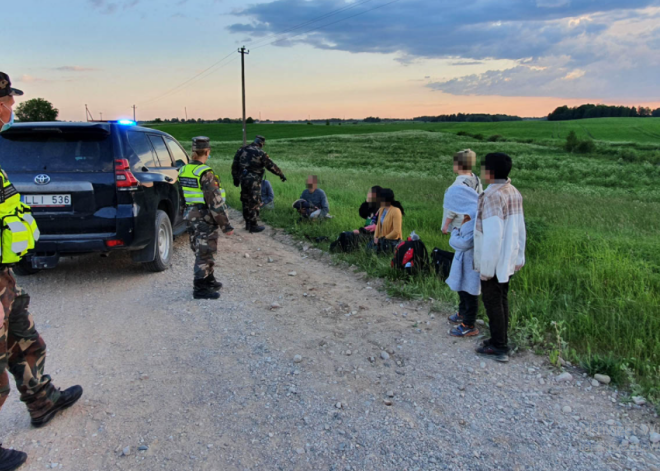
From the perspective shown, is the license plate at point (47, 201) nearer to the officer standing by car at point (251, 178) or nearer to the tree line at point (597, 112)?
the officer standing by car at point (251, 178)

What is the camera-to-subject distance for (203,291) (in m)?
5.21

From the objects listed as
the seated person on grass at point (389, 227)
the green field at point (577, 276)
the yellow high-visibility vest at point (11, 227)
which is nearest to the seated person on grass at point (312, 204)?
the green field at point (577, 276)

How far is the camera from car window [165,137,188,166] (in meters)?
7.30

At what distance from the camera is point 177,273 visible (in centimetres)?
615

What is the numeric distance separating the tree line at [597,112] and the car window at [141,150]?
316ft

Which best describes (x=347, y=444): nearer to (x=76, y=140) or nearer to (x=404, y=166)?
(x=76, y=140)

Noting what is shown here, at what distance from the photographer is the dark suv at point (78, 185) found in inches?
196

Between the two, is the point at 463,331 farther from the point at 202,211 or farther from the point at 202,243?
the point at 202,211

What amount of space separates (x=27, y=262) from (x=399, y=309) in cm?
416

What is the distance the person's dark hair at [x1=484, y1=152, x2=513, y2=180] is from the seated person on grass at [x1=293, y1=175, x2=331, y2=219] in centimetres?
582

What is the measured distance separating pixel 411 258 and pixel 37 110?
86.5m

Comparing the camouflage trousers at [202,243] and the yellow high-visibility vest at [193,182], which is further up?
the yellow high-visibility vest at [193,182]

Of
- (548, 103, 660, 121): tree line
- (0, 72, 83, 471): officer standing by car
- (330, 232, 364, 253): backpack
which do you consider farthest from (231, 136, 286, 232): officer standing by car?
(548, 103, 660, 121): tree line

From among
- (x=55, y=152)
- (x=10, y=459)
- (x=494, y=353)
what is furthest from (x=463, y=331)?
(x=55, y=152)
